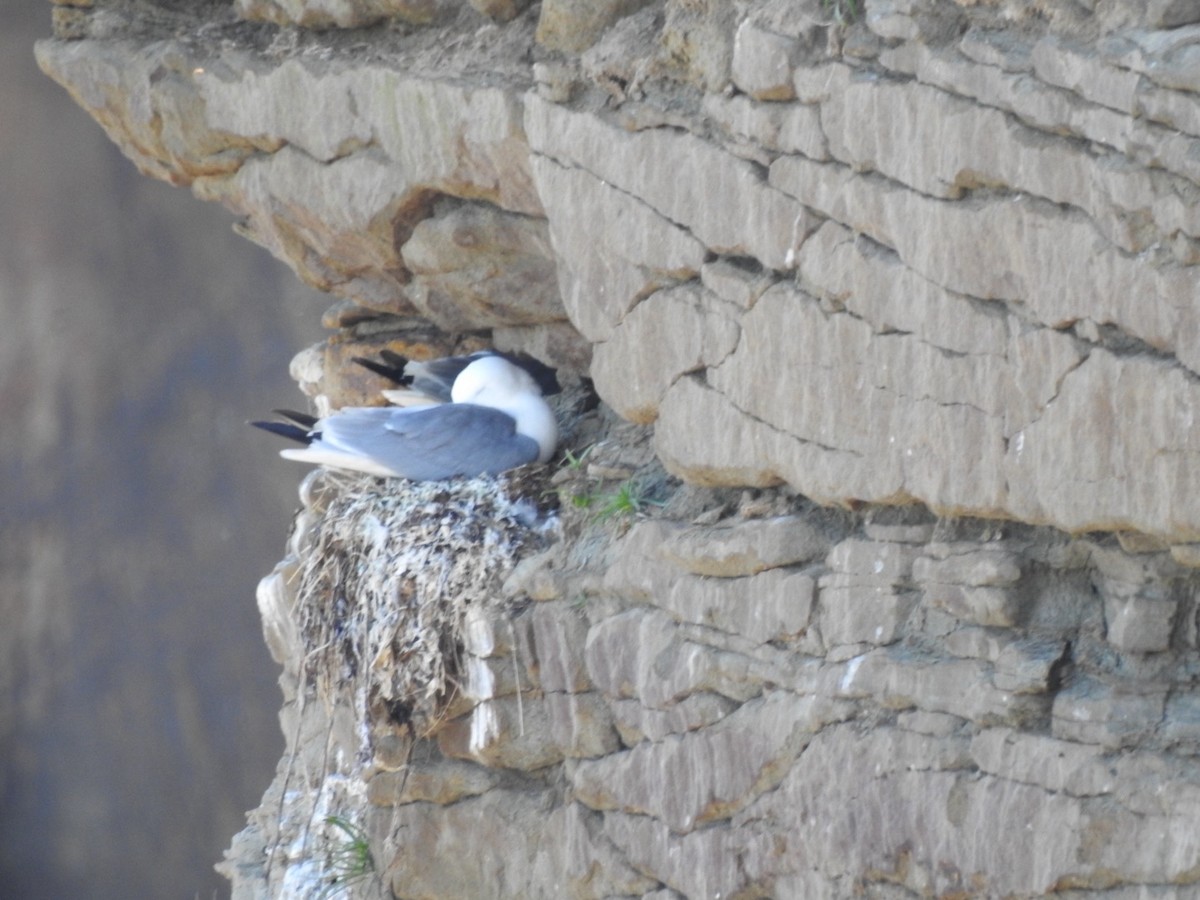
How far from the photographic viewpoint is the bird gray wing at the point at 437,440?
15.2ft

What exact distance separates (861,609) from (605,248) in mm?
1096

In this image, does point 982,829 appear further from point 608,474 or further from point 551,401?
point 551,401

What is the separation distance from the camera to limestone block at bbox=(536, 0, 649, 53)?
13.1 ft

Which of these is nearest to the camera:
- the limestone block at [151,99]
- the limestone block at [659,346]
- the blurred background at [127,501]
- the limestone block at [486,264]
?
the limestone block at [659,346]

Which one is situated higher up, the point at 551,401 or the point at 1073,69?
the point at 1073,69

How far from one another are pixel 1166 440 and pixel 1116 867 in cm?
77

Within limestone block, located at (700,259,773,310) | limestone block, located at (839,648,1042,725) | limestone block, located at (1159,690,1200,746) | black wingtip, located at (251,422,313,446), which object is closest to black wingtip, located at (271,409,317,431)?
black wingtip, located at (251,422,313,446)

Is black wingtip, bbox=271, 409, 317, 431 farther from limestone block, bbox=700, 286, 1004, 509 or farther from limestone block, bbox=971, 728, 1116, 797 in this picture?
limestone block, bbox=971, 728, 1116, 797

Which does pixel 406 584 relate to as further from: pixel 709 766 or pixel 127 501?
pixel 127 501

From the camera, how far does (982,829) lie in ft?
10.3

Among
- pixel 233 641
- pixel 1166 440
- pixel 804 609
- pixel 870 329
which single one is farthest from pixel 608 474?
pixel 233 641

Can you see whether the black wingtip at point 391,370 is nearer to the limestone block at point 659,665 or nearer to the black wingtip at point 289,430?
the black wingtip at point 289,430

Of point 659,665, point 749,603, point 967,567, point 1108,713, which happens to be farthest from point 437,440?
point 1108,713

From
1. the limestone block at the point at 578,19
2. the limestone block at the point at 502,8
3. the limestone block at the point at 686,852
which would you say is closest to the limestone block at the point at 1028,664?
the limestone block at the point at 686,852
